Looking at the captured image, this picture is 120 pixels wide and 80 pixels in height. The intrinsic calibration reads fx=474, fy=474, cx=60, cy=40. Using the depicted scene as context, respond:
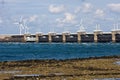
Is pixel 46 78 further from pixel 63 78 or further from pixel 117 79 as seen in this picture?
pixel 117 79

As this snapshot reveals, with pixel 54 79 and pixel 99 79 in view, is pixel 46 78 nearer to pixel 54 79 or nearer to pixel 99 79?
pixel 54 79

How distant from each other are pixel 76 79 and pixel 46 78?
9.63ft

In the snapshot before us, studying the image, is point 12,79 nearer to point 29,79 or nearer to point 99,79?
point 29,79

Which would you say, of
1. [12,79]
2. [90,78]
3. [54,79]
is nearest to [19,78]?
[12,79]

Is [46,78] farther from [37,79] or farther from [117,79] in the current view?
[117,79]

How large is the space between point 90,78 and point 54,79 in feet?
10.2

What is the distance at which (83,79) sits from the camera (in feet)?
127

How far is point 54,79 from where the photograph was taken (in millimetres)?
39062

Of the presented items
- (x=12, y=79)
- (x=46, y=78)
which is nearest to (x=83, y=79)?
(x=46, y=78)

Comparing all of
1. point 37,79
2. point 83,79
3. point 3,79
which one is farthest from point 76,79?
point 3,79

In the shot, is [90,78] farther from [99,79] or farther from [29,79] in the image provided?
[29,79]

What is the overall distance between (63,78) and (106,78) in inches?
144

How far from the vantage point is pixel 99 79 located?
39.3 m

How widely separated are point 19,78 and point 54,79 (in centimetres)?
335
